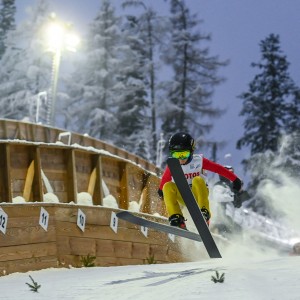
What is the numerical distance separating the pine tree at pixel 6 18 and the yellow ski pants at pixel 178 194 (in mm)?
41155

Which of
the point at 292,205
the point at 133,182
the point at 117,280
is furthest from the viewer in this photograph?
the point at 292,205

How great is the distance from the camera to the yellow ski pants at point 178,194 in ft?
29.2

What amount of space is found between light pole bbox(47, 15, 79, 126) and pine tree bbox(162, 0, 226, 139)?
2027 cm

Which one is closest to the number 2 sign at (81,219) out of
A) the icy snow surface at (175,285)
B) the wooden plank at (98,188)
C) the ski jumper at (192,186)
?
the wooden plank at (98,188)

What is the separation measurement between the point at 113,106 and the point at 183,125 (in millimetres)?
4998

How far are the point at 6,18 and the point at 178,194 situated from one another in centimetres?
4383

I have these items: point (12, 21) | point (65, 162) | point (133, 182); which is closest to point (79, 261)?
point (65, 162)

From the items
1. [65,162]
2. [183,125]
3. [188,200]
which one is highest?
[183,125]

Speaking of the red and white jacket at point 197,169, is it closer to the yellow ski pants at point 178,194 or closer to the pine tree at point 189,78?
the yellow ski pants at point 178,194

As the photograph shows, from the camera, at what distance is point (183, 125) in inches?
1674

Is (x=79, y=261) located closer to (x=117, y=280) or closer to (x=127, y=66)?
(x=117, y=280)

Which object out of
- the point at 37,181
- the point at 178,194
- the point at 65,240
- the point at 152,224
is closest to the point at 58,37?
the point at 37,181

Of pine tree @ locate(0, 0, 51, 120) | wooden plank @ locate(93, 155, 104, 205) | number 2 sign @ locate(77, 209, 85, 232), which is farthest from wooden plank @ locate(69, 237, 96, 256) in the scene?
pine tree @ locate(0, 0, 51, 120)

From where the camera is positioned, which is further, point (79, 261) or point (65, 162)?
point (65, 162)
